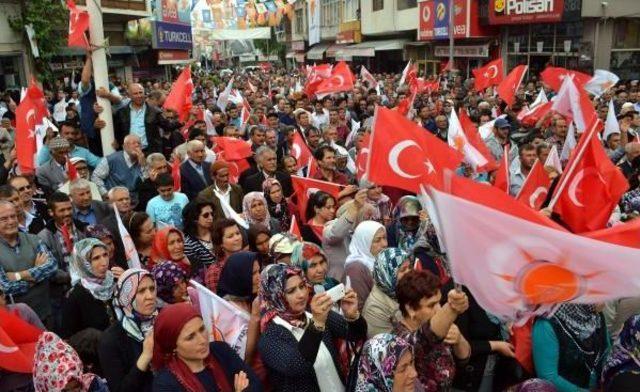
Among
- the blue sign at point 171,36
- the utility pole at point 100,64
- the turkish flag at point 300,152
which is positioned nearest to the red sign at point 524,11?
the blue sign at point 171,36

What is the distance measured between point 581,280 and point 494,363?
102 cm

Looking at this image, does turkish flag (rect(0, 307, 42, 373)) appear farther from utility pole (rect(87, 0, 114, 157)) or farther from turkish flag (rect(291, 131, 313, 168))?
turkish flag (rect(291, 131, 313, 168))

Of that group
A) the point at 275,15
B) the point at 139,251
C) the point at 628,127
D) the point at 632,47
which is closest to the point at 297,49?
the point at 275,15

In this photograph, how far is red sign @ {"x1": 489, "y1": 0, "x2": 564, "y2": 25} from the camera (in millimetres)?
20406

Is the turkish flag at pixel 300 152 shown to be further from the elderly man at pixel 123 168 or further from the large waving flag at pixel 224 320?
the large waving flag at pixel 224 320

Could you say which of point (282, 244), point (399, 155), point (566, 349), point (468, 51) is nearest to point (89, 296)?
point (282, 244)

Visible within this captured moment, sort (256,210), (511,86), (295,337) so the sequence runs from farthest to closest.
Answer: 1. (511,86)
2. (256,210)
3. (295,337)

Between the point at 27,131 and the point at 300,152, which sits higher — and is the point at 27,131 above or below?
above

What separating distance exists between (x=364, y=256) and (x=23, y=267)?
2224 millimetres

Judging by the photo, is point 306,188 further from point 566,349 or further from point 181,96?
point 181,96

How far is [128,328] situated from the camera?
3.19m

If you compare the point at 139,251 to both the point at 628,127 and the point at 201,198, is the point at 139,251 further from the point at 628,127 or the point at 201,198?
the point at 628,127

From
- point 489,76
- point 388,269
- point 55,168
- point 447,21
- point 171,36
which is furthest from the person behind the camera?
point 171,36

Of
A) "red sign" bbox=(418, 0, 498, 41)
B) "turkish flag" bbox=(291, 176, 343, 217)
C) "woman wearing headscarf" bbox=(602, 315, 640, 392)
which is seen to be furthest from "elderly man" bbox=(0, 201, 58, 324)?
"red sign" bbox=(418, 0, 498, 41)
